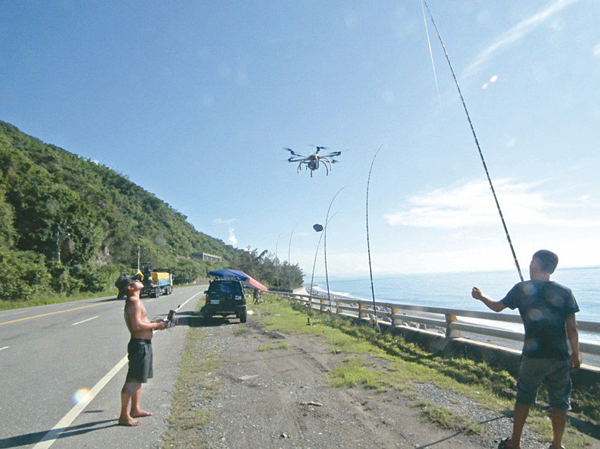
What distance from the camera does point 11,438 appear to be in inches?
155

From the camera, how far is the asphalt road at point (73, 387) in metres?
4.05

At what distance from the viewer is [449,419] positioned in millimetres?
4383

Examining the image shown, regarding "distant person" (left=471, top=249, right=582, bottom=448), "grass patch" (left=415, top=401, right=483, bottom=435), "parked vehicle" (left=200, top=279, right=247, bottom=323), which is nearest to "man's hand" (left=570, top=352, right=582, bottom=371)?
"distant person" (left=471, top=249, right=582, bottom=448)

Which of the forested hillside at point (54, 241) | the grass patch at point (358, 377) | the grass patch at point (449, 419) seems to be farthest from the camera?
the forested hillside at point (54, 241)

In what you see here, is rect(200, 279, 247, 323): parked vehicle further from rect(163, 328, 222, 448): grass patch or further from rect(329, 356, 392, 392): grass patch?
rect(329, 356, 392, 392): grass patch

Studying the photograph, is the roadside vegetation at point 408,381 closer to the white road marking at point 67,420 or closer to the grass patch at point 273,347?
the grass patch at point 273,347

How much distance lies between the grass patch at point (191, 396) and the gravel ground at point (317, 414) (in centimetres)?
8

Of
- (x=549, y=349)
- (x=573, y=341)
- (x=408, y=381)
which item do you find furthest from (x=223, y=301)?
(x=573, y=341)

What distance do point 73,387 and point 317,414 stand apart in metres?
4.18

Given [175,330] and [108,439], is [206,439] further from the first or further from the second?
[175,330]

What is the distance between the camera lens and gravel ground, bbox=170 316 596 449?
153 inches

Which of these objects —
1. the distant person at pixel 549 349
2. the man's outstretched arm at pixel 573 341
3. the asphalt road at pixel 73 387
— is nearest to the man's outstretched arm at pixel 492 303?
the distant person at pixel 549 349

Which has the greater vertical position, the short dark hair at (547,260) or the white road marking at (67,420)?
the short dark hair at (547,260)

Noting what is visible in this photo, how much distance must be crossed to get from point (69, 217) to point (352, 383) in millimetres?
51635
